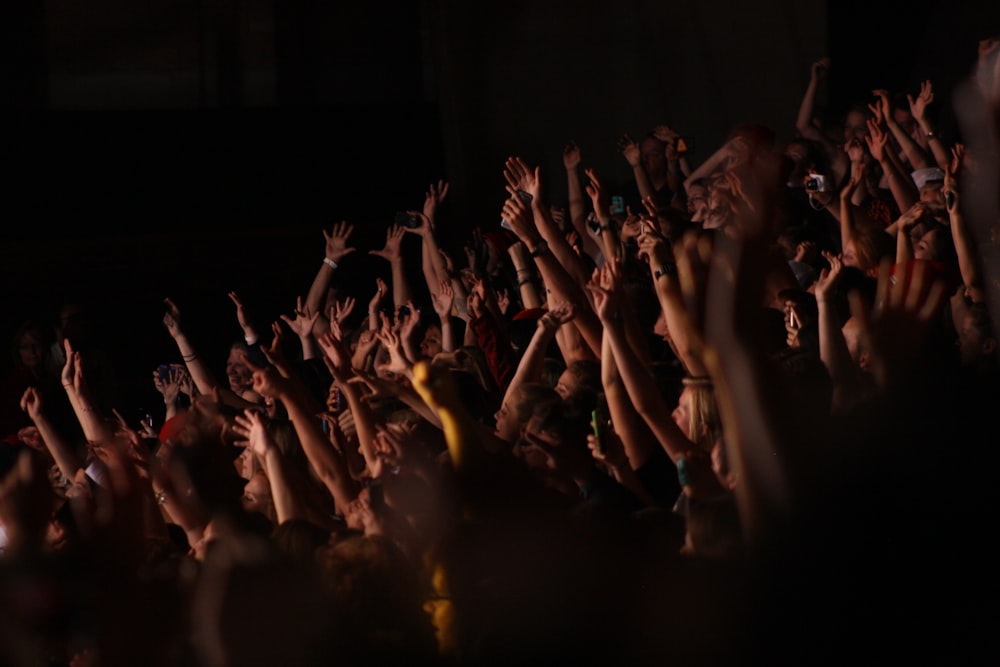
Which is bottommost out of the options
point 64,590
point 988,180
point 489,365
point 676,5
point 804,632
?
point 804,632

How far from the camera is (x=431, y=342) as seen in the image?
18.5ft

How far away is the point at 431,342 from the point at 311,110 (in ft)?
15.8

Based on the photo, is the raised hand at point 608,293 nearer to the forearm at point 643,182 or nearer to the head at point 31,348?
the forearm at point 643,182

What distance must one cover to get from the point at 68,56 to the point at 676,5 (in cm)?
424

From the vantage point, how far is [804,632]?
7.72 feet

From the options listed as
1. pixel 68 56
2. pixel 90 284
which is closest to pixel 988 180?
pixel 90 284

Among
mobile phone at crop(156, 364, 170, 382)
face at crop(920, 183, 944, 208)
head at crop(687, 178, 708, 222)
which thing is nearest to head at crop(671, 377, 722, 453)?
face at crop(920, 183, 944, 208)

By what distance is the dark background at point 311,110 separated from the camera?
880 centimetres

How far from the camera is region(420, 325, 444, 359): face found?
219 inches

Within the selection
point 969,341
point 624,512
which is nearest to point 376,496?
point 624,512

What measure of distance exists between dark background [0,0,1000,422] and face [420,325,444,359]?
316cm

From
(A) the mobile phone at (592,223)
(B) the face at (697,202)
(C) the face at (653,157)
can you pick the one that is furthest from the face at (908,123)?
(A) the mobile phone at (592,223)

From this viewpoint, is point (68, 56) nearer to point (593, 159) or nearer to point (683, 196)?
point (593, 159)

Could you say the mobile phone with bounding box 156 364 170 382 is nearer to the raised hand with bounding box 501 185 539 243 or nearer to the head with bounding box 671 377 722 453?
the raised hand with bounding box 501 185 539 243
